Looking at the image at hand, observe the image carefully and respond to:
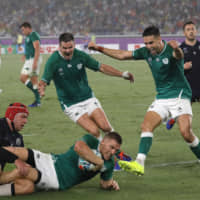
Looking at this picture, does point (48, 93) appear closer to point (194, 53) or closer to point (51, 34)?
point (194, 53)

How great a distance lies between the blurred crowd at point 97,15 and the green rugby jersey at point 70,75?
3161 cm

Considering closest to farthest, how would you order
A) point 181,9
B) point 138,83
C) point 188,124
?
1. point 188,124
2. point 138,83
3. point 181,9

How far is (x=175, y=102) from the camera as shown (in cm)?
698

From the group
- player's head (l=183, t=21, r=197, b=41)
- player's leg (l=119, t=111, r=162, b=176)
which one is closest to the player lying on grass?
player's leg (l=119, t=111, r=162, b=176)

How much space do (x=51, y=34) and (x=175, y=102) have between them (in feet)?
118

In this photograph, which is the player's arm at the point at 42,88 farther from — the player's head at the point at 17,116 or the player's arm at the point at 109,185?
the player's arm at the point at 109,185

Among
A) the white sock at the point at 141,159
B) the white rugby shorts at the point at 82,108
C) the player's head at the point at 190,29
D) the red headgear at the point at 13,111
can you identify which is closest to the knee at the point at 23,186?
the red headgear at the point at 13,111

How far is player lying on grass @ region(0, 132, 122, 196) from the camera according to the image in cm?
550

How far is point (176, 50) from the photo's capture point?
6621 mm

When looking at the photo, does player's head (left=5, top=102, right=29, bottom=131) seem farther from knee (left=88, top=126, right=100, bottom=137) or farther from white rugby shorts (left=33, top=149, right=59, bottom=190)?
knee (left=88, top=126, right=100, bottom=137)

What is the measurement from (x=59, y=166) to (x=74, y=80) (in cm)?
216

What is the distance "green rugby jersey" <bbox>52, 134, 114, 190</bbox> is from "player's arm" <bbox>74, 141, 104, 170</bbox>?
16 centimetres

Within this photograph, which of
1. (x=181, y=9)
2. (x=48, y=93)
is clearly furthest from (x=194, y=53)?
(x=181, y=9)

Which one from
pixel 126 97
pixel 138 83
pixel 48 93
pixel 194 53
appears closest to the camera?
pixel 194 53
